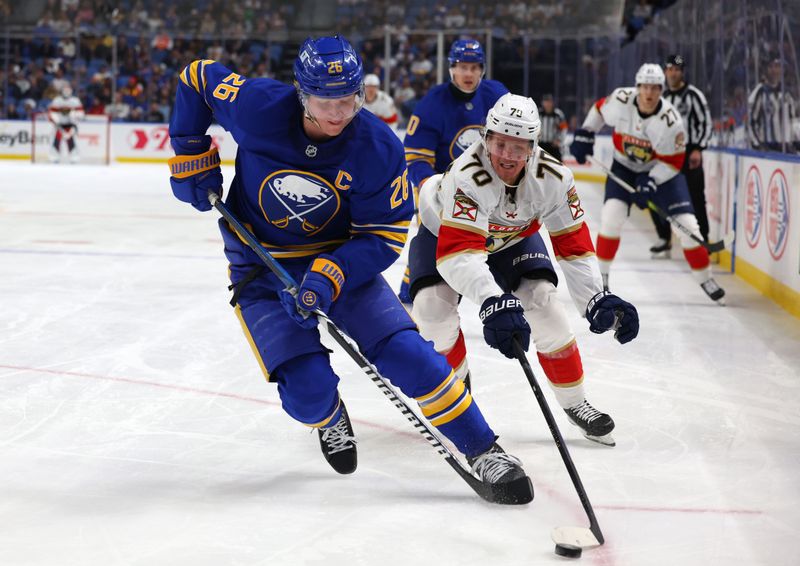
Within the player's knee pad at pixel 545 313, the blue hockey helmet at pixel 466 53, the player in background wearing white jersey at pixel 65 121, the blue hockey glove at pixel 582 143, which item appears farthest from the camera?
the player in background wearing white jersey at pixel 65 121

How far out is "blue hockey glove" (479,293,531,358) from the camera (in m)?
2.46

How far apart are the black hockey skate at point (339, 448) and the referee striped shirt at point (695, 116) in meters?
4.43

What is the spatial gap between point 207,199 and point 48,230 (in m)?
5.34

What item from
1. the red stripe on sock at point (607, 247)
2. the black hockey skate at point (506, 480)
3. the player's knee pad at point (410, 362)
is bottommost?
the black hockey skate at point (506, 480)

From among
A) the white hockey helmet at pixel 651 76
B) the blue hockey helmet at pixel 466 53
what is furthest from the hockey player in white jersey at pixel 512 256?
the white hockey helmet at pixel 651 76

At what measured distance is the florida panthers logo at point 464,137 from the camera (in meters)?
4.75

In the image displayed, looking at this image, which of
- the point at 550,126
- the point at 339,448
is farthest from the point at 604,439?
the point at 550,126

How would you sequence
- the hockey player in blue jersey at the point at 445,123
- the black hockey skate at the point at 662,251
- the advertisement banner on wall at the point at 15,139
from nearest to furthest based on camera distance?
the hockey player in blue jersey at the point at 445,123
the black hockey skate at the point at 662,251
the advertisement banner on wall at the point at 15,139

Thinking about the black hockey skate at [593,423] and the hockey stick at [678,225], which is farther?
the hockey stick at [678,225]

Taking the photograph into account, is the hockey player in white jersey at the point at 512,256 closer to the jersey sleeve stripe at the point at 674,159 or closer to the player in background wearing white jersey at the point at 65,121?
the jersey sleeve stripe at the point at 674,159

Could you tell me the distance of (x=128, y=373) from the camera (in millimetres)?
3713

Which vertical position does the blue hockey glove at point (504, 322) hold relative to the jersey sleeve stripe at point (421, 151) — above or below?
below

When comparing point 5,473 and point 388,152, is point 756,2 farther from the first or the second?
point 5,473

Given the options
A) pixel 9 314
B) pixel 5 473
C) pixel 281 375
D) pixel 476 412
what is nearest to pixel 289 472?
pixel 281 375
